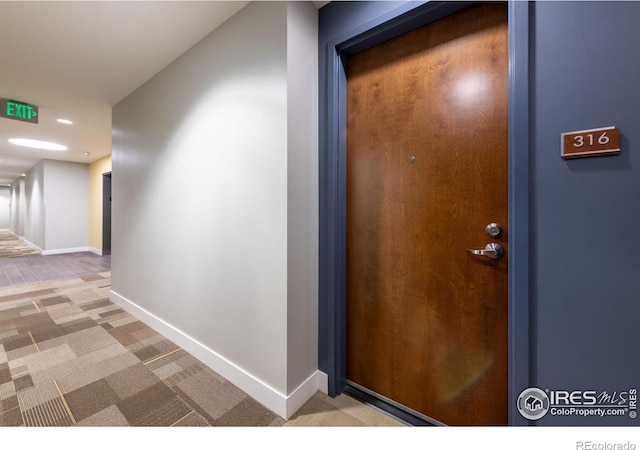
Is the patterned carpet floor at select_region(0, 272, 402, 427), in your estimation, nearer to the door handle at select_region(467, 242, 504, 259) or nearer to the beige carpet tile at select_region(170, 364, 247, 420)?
the beige carpet tile at select_region(170, 364, 247, 420)

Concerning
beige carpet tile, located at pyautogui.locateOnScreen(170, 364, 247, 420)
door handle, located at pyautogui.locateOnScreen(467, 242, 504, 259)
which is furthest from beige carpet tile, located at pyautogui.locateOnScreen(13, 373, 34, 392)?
door handle, located at pyautogui.locateOnScreen(467, 242, 504, 259)

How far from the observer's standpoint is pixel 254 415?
138 cm

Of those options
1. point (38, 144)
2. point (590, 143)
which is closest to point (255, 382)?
point (590, 143)

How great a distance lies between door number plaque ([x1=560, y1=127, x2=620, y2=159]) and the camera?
85cm

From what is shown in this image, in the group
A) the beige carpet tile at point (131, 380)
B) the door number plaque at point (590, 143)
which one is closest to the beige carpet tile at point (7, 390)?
the beige carpet tile at point (131, 380)

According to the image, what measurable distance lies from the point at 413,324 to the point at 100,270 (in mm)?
5840

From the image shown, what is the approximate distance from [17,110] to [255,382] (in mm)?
4091

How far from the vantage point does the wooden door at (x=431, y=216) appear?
1138 millimetres

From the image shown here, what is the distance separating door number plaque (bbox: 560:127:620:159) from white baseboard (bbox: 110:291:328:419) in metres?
1.65

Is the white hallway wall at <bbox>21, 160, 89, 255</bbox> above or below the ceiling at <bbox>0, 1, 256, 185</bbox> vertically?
below

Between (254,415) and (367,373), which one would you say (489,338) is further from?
(254,415)

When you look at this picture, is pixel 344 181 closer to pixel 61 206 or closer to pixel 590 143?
pixel 590 143

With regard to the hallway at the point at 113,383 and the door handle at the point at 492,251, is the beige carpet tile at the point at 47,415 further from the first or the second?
the door handle at the point at 492,251

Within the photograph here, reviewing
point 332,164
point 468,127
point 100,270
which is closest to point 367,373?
point 332,164
